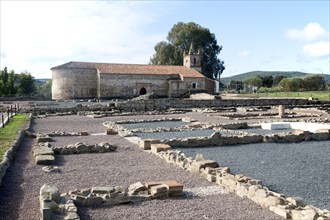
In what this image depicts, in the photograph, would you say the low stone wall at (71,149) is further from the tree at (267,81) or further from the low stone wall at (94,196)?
the tree at (267,81)

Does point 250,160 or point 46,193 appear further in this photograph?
point 250,160

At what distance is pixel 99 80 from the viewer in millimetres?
50156

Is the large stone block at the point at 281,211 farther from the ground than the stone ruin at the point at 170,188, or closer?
closer

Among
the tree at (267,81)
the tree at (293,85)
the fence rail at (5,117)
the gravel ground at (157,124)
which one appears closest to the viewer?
the fence rail at (5,117)

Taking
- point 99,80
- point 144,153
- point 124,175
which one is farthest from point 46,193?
point 99,80

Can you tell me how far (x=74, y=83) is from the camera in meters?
51.1

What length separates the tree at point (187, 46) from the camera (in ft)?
227

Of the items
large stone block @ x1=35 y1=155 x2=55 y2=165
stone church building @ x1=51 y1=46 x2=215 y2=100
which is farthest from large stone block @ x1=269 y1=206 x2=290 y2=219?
stone church building @ x1=51 y1=46 x2=215 y2=100

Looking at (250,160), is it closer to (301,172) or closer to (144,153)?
(301,172)

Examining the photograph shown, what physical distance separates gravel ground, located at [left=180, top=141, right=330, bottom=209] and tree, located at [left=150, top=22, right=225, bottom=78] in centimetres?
5585

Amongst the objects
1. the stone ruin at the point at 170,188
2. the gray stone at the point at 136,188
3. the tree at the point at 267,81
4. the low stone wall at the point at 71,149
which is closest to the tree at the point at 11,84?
the stone ruin at the point at 170,188

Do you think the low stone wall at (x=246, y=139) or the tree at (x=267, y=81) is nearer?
the low stone wall at (x=246, y=139)

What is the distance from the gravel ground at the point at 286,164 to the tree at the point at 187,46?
55846 mm

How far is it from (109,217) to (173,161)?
4.22 m
